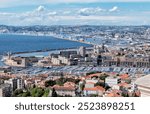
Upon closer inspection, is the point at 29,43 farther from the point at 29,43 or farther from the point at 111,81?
the point at 111,81

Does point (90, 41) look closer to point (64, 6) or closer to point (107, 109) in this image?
point (64, 6)

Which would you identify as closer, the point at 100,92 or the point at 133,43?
the point at 100,92

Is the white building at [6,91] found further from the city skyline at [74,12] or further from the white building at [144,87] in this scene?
the white building at [144,87]

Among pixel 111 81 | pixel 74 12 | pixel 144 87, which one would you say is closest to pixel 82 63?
pixel 74 12

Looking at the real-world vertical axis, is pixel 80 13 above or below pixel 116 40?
above

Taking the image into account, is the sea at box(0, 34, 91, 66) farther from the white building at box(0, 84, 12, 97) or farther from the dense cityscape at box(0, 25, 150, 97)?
the white building at box(0, 84, 12, 97)

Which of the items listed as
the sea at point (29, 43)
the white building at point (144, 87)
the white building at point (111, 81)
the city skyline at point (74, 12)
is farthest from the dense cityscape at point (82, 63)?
the white building at point (144, 87)

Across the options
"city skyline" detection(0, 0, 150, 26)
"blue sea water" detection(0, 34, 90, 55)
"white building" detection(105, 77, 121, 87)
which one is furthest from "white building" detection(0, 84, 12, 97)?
"blue sea water" detection(0, 34, 90, 55)

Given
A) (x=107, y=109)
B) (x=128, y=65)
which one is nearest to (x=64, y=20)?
(x=128, y=65)
